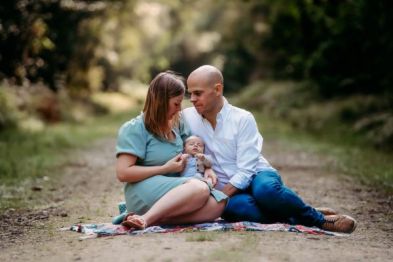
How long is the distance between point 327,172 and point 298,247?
586 cm

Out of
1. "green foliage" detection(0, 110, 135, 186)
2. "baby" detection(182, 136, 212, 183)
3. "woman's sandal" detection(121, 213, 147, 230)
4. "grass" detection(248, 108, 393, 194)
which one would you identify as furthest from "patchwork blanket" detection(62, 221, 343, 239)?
"green foliage" detection(0, 110, 135, 186)

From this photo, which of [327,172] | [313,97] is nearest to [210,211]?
[327,172]

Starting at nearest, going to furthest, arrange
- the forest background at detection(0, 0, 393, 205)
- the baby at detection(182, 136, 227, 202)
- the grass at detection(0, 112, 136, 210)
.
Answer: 1. the baby at detection(182, 136, 227, 202)
2. the grass at detection(0, 112, 136, 210)
3. the forest background at detection(0, 0, 393, 205)

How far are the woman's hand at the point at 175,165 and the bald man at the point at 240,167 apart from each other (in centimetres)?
50

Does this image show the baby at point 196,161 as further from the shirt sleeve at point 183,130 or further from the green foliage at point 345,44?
the green foliage at point 345,44

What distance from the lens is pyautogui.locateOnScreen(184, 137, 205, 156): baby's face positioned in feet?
20.2

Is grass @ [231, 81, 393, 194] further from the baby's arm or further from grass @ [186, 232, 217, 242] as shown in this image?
grass @ [186, 232, 217, 242]

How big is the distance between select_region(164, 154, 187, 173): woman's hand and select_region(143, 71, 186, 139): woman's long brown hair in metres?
0.25

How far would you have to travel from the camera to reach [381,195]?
8578mm

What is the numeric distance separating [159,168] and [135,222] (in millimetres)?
574

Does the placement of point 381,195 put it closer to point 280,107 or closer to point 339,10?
point 339,10

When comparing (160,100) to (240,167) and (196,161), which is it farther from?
(240,167)

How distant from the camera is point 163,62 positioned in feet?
111

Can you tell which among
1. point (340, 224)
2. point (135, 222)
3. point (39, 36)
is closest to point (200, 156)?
point (135, 222)
